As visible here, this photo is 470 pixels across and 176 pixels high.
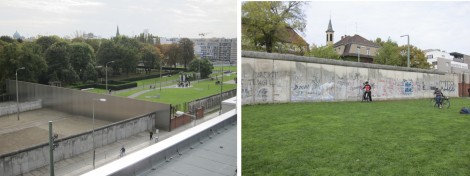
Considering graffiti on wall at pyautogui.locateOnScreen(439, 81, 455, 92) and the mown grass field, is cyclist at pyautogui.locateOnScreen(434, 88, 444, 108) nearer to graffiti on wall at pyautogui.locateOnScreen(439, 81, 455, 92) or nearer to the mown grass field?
graffiti on wall at pyautogui.locateOnScreen(439, 81, 455, 92)

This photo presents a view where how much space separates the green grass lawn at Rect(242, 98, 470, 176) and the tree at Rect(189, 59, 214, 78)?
0.86 meters

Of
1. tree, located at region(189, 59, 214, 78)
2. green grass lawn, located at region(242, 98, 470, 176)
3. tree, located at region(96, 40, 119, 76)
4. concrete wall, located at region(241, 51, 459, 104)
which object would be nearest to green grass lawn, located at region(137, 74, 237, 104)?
tree, located at region(189, 59, 214, 78)

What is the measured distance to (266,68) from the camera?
389cm

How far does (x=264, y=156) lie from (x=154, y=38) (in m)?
1.72

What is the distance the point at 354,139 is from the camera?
141 inches

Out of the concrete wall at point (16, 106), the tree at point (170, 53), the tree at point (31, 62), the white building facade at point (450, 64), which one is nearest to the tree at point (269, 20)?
the tree at point (170, 53)

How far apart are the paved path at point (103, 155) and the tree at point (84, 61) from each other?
0.62 meters

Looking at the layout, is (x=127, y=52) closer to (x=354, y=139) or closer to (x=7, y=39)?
(x=7, y=39)

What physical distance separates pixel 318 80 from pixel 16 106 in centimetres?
319

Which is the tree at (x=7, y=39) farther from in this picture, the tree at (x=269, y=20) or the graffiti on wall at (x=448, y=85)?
the graffiti on wall at (x=448, y=85)

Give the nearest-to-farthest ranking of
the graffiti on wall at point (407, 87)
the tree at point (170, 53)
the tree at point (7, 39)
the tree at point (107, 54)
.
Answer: the tree at point (7, 39)
the tree at point (107, 54)
the tree at point (170, 53)
the graffiti on wall at point (407, 87)

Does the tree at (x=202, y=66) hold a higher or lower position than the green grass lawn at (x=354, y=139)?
higher

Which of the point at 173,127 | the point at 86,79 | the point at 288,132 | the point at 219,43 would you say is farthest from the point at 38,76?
the point at 288,132

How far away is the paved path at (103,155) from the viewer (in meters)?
2.61
